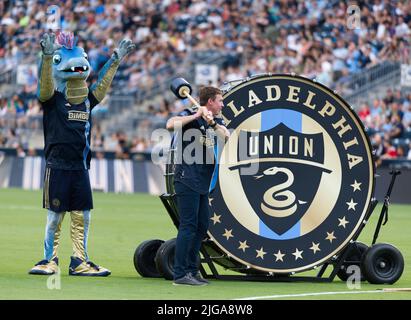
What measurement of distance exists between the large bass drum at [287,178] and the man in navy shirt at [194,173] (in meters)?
0.48

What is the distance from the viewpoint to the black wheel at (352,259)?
12055 mm

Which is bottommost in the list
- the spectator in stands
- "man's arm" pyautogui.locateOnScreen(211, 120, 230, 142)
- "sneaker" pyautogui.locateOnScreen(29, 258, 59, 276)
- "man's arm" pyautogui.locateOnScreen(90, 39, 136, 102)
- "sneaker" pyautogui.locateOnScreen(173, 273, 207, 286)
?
"sneaker" pyautogui.locateOnScreen(173, 273, 207, 286)

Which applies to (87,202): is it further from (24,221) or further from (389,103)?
(389,103)

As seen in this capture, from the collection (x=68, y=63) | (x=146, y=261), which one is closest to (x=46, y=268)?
(x=146, y=261)

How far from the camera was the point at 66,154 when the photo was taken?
476 inches

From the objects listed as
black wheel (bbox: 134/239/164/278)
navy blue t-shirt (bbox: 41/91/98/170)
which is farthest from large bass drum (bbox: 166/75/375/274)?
navy blue t-shirt (bbox: 41/91/98/170)

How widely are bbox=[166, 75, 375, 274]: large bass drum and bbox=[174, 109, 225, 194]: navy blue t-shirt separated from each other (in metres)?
0.50

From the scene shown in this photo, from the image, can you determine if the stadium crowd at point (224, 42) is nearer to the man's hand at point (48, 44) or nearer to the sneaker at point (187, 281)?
the man's hand at point (48, 44)

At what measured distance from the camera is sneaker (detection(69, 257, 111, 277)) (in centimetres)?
1205

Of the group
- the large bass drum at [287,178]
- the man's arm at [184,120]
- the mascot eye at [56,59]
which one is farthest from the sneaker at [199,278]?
the mascot eye at [56,59]

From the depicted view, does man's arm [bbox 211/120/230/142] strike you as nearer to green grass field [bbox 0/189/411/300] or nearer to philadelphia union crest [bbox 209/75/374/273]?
philadelphia union crest [bbox 209/75/374/273]

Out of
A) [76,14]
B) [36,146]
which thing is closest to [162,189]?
[36,146]

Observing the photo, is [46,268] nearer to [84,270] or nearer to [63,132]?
[84,270]

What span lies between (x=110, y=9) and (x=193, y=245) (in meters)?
28.7
